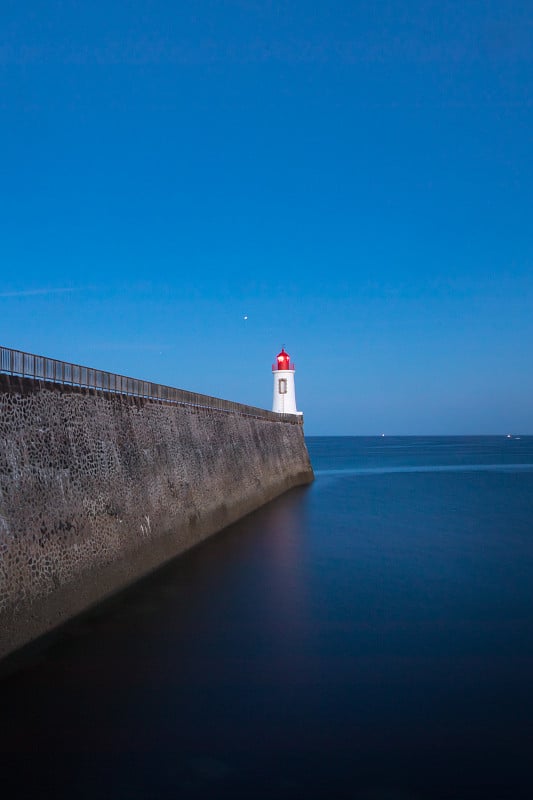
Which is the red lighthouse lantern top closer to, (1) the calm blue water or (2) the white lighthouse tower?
(2) the white lighthouse tower

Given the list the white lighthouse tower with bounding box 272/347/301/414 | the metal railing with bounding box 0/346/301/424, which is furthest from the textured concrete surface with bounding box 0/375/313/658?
the white lighthouse tower with bounding box 272/347/301/414

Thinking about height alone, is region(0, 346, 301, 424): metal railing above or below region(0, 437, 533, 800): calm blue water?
above

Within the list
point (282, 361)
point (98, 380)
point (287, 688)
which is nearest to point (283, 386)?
point (282, 361)

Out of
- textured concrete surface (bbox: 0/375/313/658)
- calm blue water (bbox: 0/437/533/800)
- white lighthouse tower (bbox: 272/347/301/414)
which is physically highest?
white lighthouse tower (bbox: 272/347/301/414)

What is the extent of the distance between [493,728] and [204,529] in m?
9.11

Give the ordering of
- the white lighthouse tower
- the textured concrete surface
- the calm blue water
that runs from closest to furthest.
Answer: the calm blue water
the textured concrete surface
the white lighthouse tower

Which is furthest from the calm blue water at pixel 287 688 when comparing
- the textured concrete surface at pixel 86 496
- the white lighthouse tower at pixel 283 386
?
the white lighthouse tower at pixel 283 386

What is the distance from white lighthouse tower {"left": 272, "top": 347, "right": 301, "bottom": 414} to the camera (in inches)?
1276

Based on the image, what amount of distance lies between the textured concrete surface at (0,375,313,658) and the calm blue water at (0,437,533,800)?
466 mm

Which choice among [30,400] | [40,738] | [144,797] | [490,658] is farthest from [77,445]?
[490,658]

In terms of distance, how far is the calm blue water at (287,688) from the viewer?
4.70 meters

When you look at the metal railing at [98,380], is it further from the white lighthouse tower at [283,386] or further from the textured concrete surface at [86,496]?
the white lighthouse tower at [283,386]

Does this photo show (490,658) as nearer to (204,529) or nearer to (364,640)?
(364,640)

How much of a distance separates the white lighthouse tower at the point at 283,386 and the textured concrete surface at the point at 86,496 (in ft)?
55.3
